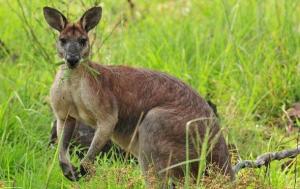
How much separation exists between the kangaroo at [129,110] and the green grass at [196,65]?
361mm

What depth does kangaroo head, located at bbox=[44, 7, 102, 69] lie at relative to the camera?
5.57 meters

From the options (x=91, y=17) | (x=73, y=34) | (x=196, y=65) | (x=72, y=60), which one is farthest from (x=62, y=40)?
(x=196, y=65)

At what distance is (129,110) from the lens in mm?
5859

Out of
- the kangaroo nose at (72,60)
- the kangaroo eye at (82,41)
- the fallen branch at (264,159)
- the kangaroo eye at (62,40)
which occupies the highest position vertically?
the kangaroo eye at (62,40)

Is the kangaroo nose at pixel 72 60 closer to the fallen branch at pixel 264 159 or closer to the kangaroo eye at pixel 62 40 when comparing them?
the kangaroo eye at pixel 62 40

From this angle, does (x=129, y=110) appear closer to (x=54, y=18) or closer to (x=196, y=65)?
(x=54, y=18)

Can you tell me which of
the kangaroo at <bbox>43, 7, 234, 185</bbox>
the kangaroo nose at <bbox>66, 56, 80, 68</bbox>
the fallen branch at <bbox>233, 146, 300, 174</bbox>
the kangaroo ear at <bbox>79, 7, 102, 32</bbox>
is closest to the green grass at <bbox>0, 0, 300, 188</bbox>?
the fallen branch at <bbox>233, 146, 300, 174</bbox>

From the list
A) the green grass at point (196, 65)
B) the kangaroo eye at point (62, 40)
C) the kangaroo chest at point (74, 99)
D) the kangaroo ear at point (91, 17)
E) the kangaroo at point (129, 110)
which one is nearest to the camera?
the kangaroo at point (129, 110)

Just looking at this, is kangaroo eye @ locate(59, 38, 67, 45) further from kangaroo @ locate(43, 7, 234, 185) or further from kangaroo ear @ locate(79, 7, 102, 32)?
kangaroo ear @ locate(79, 7, 102, 32)

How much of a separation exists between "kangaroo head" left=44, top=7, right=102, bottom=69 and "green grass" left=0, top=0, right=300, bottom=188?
67 cm

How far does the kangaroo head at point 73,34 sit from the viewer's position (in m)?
5.57

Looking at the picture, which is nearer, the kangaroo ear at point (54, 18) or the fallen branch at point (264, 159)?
the fallen branch at point (264, 159)

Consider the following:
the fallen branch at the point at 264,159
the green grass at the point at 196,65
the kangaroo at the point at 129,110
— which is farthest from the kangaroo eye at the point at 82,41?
the fallen branch at the point at 264,159

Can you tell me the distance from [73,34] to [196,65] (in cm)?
264
